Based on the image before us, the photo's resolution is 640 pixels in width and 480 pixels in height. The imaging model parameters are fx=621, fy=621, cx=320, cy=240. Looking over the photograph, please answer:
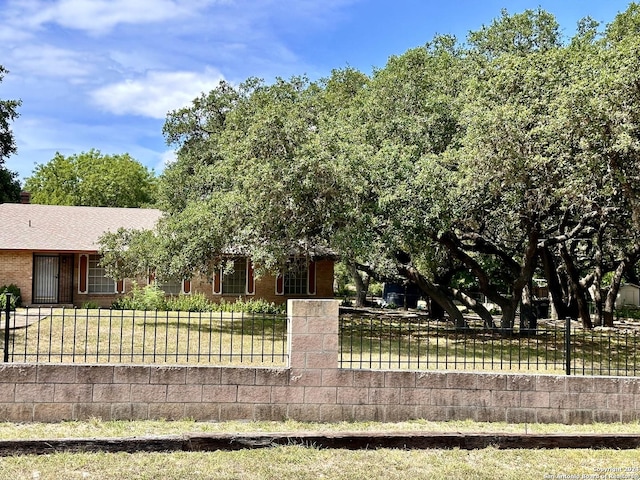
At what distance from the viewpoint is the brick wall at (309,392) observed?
7.70 metres

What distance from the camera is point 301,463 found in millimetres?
6426

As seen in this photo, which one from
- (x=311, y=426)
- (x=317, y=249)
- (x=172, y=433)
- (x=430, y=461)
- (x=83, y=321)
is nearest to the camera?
(x=430, y=461)

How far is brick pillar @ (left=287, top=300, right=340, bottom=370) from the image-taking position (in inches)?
311

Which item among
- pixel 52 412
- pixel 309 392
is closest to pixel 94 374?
pixel 52 412

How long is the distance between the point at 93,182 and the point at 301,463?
44312 millimetres

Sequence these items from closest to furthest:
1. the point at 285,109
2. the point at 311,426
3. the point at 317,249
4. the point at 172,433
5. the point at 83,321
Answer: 1. the point at 172,433
2. the point at 311,426
3. the point at 285,109
4. the point at 83,321
5. the point at 317,249

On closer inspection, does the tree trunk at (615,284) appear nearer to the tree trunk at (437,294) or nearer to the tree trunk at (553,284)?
the tree trunk at (553,284)

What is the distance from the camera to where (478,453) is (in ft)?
22.7

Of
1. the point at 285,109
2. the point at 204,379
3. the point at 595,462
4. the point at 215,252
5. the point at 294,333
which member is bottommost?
the point at 595,462

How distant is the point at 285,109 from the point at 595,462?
11.5m

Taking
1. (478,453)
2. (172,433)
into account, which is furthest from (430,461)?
(172,433)

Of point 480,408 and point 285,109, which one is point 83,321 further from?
point 480,408

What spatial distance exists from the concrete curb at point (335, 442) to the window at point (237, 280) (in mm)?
18921

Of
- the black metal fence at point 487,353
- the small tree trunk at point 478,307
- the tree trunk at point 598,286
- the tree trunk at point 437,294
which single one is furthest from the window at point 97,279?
the tree trunk at point 598,286
